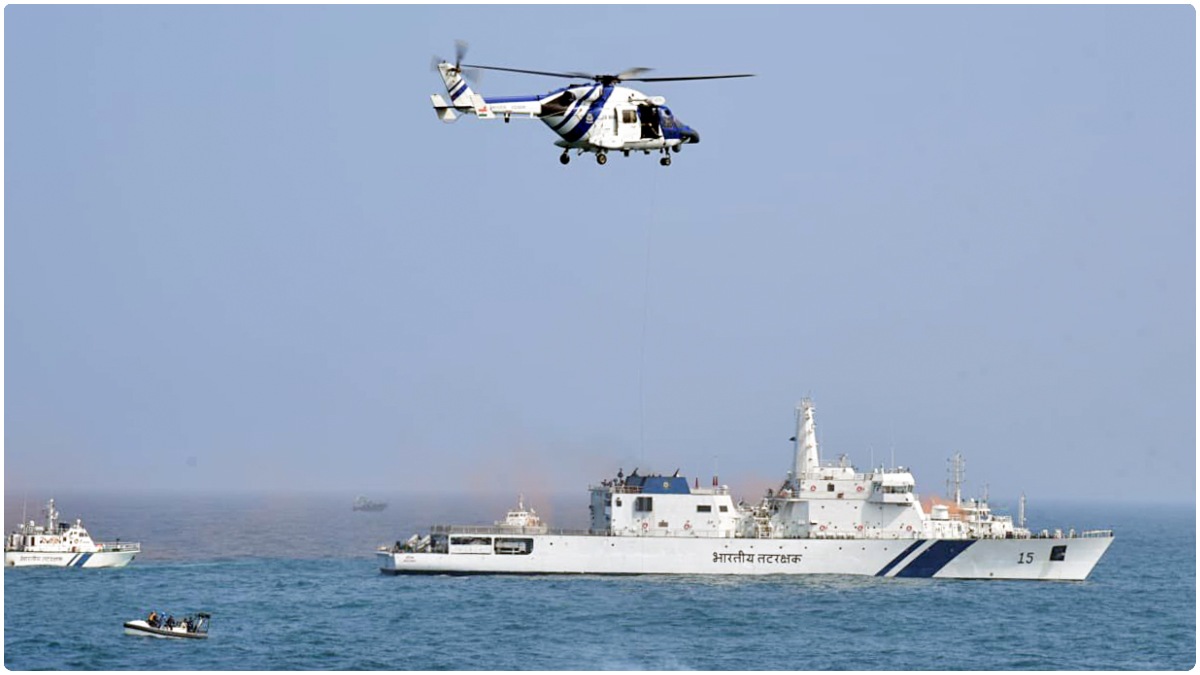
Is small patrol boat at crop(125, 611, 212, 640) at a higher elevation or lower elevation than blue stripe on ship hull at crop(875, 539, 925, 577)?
lower

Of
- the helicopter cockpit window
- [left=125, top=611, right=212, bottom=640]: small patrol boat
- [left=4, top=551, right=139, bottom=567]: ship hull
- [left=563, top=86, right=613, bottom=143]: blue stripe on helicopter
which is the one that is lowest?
[left=125, top=611, right=212, bottom=640]: small patrol boat

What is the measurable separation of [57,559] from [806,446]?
24074 millimetres

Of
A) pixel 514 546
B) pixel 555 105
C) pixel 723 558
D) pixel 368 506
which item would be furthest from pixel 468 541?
pixel 368 506

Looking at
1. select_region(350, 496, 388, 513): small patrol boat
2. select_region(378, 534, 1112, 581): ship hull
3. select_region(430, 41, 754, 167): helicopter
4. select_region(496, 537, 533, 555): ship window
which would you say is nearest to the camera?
select_region(430, 41, 754, 167): helicopter

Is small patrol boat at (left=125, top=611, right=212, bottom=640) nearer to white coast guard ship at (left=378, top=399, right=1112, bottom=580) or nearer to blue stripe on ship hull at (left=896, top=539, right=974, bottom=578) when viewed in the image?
white coast guard ship at (left=378, top=399, right=1112, bottom=580)

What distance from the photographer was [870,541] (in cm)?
5466

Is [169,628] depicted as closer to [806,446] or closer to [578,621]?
[578,621]

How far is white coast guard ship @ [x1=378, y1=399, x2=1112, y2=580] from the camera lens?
2144 inches

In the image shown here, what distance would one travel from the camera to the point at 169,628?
41.2 metres

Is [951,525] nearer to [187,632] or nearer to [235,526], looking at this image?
[187,632]

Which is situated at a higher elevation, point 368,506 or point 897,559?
point 368,506

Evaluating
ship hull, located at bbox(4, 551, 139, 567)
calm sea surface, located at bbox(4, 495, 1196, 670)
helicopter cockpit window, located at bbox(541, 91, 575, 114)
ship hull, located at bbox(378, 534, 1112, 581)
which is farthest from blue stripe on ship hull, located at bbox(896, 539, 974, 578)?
helicopter cockpit window, located at bbox(541, 91, 575, 114)

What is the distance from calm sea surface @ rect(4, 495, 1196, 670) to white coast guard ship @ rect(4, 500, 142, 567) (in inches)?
38.6

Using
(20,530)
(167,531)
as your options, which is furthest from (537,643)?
(167,531)
